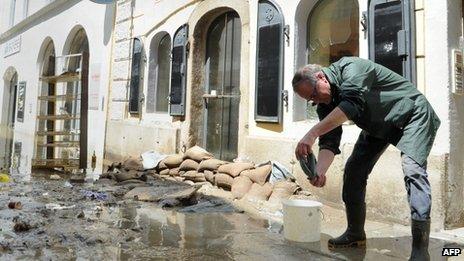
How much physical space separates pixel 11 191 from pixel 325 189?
13.4 feet

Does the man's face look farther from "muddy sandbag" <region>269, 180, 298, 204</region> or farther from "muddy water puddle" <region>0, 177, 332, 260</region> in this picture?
"muddy sandbag" <region>269, 180, 298, 204</region>

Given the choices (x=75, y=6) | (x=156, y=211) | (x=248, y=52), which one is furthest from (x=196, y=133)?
(x=75, y=6)

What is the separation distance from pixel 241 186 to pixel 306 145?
241 cm

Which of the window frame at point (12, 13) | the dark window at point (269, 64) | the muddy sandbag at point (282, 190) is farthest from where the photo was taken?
the window frame at point (12, 13)

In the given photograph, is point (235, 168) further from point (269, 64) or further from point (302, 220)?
point (302, 220)

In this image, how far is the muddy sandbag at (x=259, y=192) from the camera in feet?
15.6

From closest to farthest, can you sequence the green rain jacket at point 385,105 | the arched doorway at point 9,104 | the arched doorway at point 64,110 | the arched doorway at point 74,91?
the green rain jacket at point 385,105 → the arched doorway at point 64,110 → the arched doorway at point 74,91 → the arched doorway at point 9,104

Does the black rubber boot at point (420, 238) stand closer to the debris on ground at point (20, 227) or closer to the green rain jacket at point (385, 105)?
the green rain jacket at point (385, 105)

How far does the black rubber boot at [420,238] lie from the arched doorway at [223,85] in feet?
13.7

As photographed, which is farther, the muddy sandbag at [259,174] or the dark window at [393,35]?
the muddy sandbag at [259,174]

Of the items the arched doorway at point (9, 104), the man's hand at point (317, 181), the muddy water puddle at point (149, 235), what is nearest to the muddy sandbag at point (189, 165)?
the muddy water puddle at point (149, 235)

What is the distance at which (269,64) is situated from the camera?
5.56 metres
